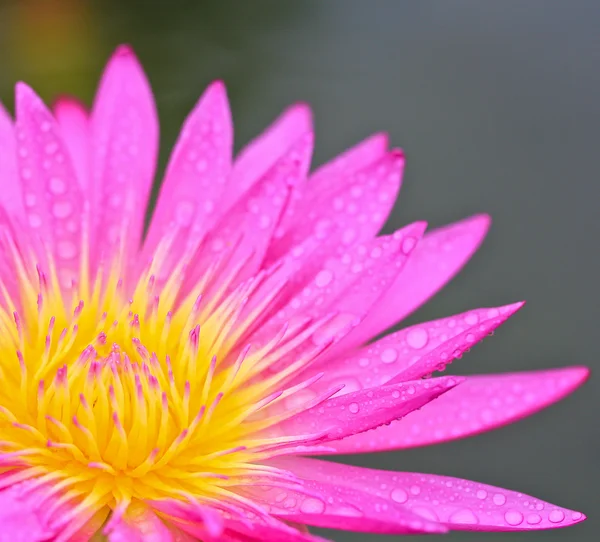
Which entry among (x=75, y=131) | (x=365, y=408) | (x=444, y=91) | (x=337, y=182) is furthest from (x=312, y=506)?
(x=444, y=91)

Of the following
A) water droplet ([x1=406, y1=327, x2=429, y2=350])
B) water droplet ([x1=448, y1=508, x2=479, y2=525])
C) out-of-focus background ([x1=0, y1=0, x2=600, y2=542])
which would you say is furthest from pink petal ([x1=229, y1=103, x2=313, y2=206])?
water droplet ([x1=448, y1=508, x2=479, y2=525])

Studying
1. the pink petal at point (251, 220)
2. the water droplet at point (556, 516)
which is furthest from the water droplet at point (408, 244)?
the water droplet at point (556, 516)

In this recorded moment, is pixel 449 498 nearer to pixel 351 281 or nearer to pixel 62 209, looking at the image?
pixel 351 281

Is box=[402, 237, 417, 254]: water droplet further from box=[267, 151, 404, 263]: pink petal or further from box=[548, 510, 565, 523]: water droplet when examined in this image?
box=[548, 510, 565, 523]: water droplet

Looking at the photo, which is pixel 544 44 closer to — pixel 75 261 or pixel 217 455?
pixel 75 261

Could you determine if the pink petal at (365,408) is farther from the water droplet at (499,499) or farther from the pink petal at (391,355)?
the water droplet at (499,499)

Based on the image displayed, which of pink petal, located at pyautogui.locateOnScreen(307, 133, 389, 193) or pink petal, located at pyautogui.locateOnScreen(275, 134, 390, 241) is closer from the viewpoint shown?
pink petal, located at pyautogui.locateOnScreen(275, 134, 390, 241)
